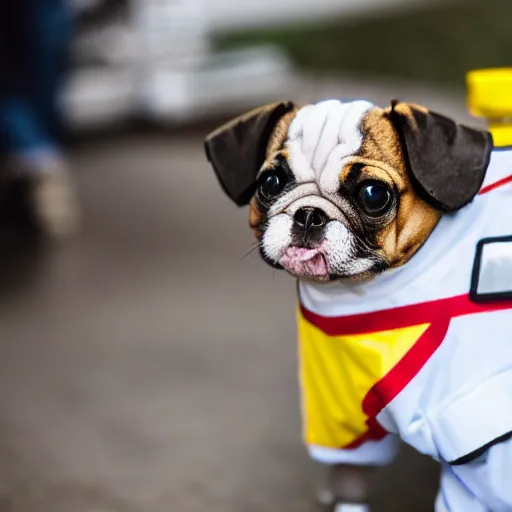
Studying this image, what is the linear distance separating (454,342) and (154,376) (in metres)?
0.65

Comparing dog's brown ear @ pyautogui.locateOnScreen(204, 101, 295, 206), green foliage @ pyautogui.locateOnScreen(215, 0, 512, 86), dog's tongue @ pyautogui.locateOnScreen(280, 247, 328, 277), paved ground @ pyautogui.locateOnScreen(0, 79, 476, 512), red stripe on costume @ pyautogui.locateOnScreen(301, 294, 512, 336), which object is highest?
dog's brown ear @ pyautogui.locateOnScreen(204, 101, 295, 206)

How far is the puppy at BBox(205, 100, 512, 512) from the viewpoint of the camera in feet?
1.96

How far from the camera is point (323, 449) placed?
71 centimetres

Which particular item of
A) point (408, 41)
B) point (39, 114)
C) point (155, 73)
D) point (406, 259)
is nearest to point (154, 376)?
point (406, 259)

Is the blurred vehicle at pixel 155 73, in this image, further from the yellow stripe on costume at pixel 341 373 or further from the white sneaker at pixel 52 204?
the yellow stripe on costume at pixel 341 373

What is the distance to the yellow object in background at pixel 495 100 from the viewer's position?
0.66 metres

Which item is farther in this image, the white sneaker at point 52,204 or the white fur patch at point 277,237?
the white sneaker at point 52,204

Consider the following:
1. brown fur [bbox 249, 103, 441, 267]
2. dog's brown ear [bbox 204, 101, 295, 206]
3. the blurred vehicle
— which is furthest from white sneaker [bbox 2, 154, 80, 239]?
brown fur [bbox 249, 103, 441, 267]

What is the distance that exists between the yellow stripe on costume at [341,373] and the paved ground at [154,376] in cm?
17

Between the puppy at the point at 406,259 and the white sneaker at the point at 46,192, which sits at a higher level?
the puppy at the point at 406,259

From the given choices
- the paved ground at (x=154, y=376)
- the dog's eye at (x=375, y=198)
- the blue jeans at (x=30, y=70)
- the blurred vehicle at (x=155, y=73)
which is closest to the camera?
the dog's eye at (x=375, y=198)

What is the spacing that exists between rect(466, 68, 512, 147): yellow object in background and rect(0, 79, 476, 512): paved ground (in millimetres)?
270

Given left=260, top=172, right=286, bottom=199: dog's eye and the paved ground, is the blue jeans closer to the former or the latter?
the paved ground

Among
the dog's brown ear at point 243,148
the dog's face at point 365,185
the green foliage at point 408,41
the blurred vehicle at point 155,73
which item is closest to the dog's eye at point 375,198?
the dog's face at point 365,185
